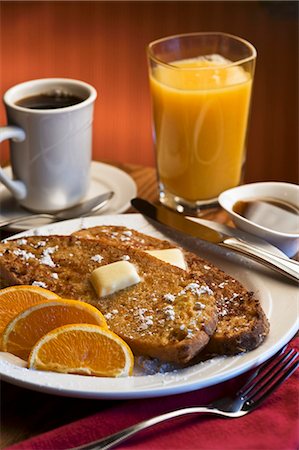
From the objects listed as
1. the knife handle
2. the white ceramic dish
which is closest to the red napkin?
the knife handle

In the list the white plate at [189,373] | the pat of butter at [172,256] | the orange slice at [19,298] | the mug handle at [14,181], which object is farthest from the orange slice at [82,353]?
the mug handle at [14,181]

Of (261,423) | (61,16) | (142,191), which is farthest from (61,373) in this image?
(61,16)

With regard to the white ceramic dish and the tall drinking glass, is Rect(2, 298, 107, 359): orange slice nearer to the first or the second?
the white ceramic dish

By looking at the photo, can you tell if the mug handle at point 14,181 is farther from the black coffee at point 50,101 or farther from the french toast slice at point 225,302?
the french toast slice at point 225,302

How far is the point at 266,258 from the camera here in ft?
4.89

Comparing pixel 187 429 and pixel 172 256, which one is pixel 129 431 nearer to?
pixel 187 429

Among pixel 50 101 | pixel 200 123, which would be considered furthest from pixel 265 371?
pixel 50 101

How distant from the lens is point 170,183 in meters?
1.92

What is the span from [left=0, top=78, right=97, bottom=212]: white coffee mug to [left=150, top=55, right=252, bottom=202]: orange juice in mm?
183

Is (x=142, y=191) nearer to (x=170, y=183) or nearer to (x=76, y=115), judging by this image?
(x=170, y=183)

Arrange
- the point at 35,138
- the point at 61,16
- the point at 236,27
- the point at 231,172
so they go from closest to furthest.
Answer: the point at 35,138 → the point at 231,172 → the point at 236,27 → the point at 61,16

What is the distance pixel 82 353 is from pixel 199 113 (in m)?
0.82

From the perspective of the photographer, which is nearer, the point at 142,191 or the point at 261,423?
the point at 261,423

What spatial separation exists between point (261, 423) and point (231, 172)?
34.9 inches
